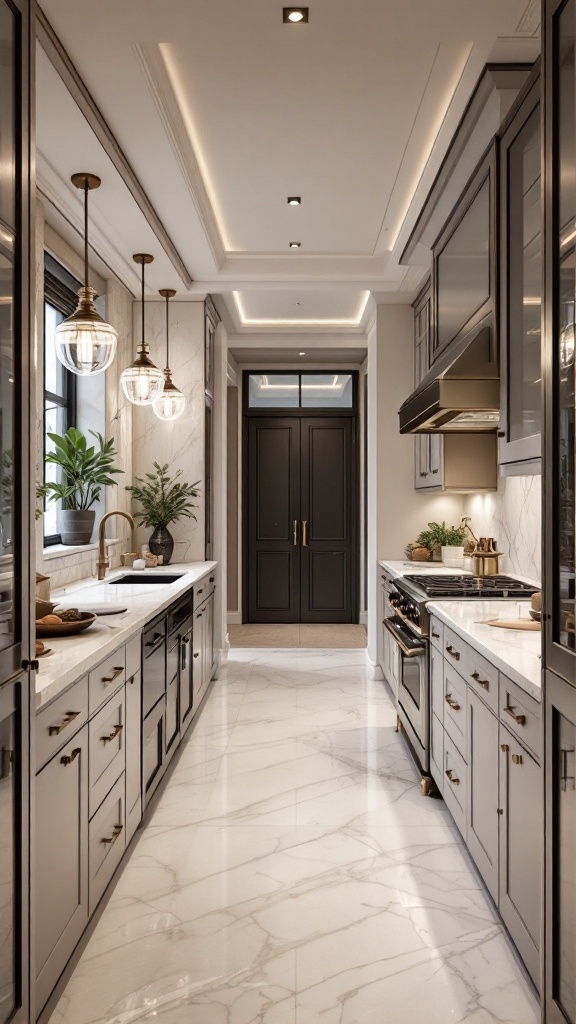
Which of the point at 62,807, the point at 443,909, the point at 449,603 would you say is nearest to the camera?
the point at 62,807

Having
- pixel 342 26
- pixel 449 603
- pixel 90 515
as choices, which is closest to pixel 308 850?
pixel 449 603

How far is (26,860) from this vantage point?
1559 millimetres

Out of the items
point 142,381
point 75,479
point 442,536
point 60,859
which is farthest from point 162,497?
point 60,859

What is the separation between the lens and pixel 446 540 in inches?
203

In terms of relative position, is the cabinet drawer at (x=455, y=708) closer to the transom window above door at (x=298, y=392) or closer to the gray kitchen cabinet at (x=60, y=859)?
the gray kitchen cabinet at (x=60, y=859)

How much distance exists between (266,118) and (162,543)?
2.79 meters

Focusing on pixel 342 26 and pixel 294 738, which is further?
pixel 294 738

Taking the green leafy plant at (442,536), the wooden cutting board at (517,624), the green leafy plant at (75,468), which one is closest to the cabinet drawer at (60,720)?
the wooden cutting board at (517,624)

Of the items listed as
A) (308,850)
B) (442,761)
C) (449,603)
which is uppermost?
(449,603)

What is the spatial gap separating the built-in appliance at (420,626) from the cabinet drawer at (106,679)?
1.40 m

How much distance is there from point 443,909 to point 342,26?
2.87 m

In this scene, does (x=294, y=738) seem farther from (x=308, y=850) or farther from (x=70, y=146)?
(x=70, y=146)

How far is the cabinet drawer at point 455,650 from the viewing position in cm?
261

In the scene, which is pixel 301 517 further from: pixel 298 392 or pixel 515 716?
pixel 515 716
